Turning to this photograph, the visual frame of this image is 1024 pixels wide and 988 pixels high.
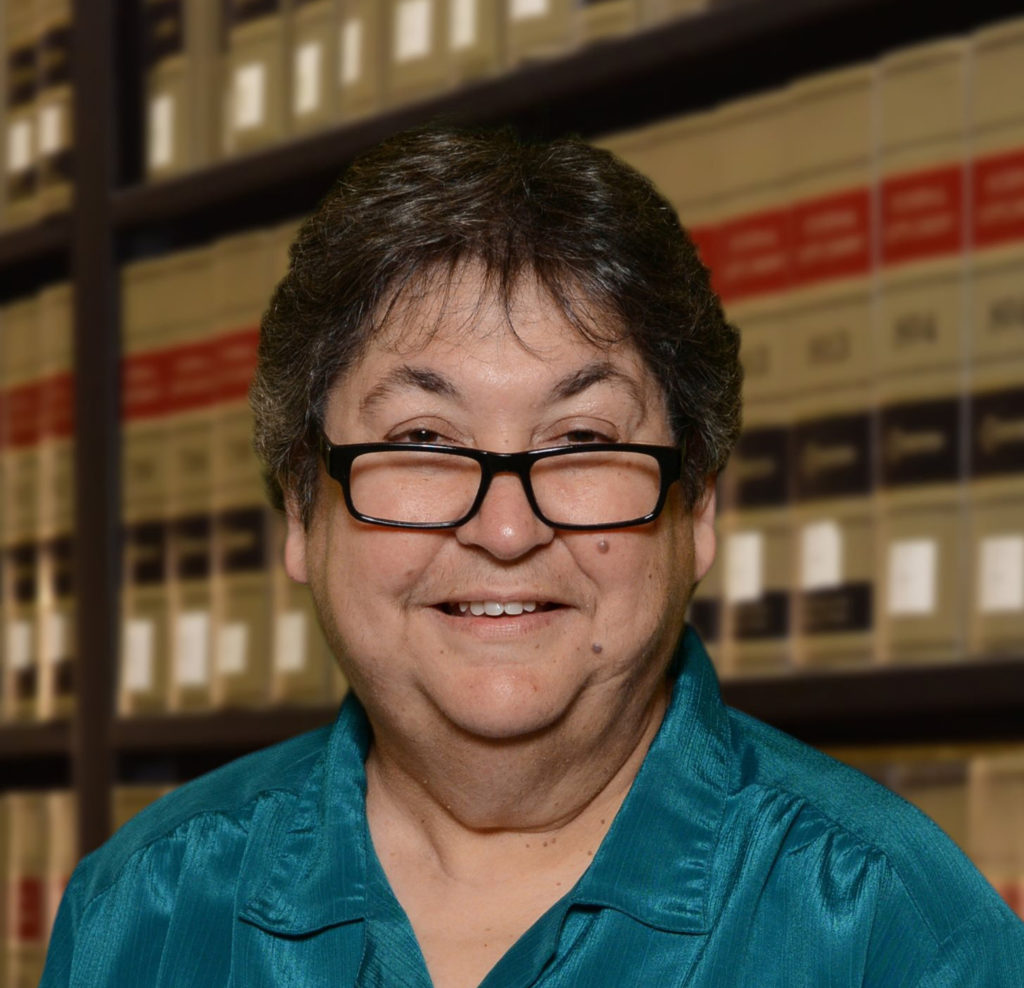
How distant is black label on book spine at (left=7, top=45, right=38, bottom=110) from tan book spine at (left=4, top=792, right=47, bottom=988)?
2.99 ft

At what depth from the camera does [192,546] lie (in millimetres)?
1961

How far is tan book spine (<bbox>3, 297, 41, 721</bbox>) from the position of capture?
84.7 inches

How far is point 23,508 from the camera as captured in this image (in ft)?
7.13

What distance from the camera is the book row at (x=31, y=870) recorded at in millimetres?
2115

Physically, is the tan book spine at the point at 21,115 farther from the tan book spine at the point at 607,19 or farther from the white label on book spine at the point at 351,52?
the tan book spine at the point at 607,19

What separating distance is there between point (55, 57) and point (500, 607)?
4.67ft

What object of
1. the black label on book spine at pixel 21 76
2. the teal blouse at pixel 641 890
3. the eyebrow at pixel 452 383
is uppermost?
the black label on book spine at pixel 21 76

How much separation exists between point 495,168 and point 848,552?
0.55 m

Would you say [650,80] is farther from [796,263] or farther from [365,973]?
[365,973]

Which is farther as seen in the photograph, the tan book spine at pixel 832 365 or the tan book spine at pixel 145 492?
the tan book spine at pixel 145 492

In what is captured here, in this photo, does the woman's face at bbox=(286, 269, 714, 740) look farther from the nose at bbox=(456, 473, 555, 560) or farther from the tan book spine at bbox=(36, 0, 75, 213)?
the tan book spine at bbox=(36, 0, 75, 213)

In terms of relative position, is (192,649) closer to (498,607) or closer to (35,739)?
(35,739)

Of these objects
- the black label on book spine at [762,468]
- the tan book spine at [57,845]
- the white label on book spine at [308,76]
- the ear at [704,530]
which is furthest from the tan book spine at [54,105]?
the ear at [704,530]

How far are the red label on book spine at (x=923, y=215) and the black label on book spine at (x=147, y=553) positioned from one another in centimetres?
96
